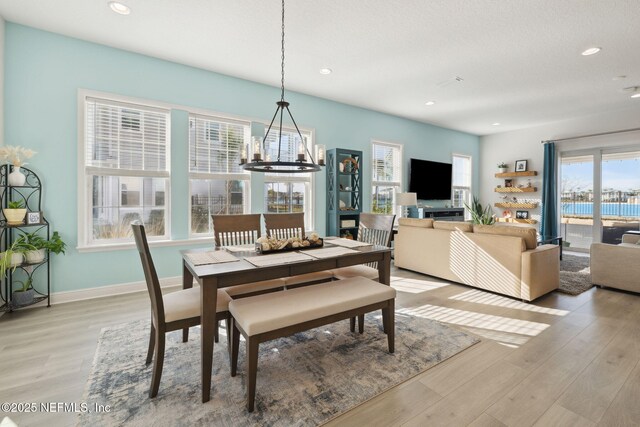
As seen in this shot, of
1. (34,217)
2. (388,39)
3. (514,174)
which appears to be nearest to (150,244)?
(34,217)

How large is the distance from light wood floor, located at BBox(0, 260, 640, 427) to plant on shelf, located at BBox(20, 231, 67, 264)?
570 mm

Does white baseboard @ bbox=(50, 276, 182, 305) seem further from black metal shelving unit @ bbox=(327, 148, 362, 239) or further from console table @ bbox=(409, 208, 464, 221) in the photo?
console table @ bbox=(409, 208, 464, 221)

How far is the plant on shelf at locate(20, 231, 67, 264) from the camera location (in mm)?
2865

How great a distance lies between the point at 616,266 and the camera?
143 inches

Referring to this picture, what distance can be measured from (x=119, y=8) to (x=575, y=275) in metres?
6.50

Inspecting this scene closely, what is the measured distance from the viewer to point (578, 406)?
1.66m

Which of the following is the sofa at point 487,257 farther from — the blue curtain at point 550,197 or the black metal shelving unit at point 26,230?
the black metal shelving unit at point 26,230

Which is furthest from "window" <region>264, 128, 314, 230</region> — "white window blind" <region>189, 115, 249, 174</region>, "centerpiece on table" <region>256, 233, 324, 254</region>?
"centerpiece on table" <region>256, 233, 324, 254</region>

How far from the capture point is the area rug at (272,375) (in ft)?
5.23

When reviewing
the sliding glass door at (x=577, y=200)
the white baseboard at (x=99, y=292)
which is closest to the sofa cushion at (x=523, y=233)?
the white baseboard at (x=99, y=292)

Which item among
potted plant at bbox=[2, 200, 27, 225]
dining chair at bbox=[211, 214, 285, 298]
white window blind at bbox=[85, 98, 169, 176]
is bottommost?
dining chair at bbox=[211, 214, 285, 298]

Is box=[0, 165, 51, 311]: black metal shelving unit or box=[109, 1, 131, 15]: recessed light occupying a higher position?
box=[109, 1, 131, 15]: recessed light

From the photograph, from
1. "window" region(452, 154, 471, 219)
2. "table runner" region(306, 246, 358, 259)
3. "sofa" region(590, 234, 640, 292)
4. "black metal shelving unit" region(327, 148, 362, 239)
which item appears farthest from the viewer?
"window" region(452, 154, 471, 219)

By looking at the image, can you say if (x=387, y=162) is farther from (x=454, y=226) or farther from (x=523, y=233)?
(x=523, y=233)
